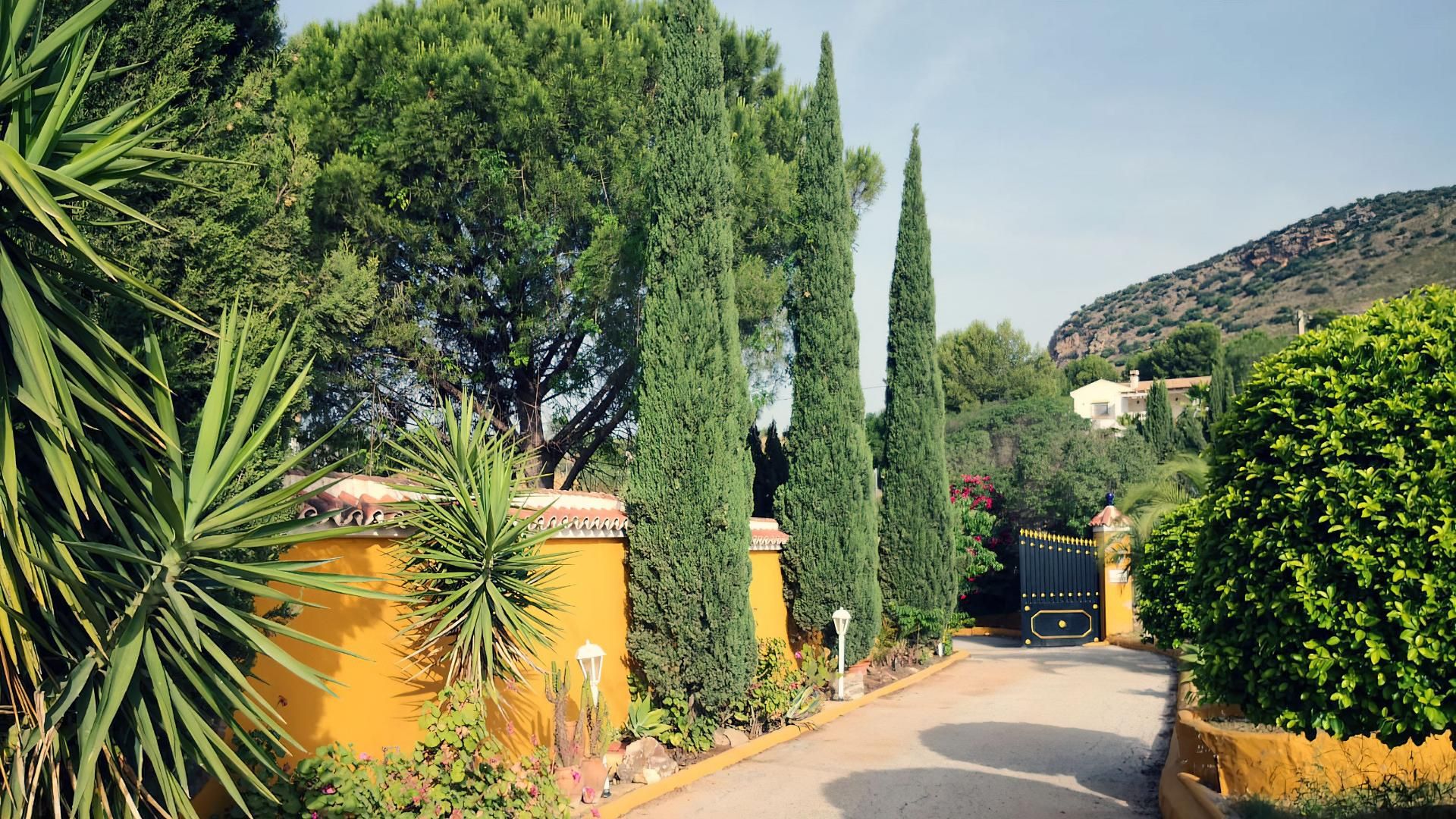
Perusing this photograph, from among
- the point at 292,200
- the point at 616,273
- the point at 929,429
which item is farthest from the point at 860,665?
the point at 292,200

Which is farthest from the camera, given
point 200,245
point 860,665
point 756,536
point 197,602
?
point 860,665

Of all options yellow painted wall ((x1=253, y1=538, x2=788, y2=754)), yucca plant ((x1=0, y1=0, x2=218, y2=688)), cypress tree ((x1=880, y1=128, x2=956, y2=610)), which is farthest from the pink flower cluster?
yucca plant ((x1=0, y1=0, x2=218, y2=688))

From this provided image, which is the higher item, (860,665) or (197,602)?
(197,602)

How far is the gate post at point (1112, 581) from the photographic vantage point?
21922mm

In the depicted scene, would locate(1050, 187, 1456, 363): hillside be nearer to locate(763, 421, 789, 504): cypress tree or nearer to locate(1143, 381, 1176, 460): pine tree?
locate(1143, 381, 1176, 460): pine tree

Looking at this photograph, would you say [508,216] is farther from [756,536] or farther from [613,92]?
Answer: [756,536]

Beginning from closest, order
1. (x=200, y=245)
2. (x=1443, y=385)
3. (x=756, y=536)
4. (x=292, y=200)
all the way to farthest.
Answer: (x=1443, y=385), (x=200, y=245), (x=292, y=200), (x=756, y=536)

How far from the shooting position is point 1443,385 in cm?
451

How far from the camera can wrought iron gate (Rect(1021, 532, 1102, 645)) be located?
2200cm

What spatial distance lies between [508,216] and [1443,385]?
44.3 feet

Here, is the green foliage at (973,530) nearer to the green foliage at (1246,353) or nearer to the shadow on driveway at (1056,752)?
the green foliage at (1246,353)

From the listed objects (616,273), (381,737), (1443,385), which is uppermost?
(616,273)

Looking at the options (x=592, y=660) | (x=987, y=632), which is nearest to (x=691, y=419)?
(x=592, y=660)

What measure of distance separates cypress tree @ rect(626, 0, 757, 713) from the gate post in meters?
13.1
